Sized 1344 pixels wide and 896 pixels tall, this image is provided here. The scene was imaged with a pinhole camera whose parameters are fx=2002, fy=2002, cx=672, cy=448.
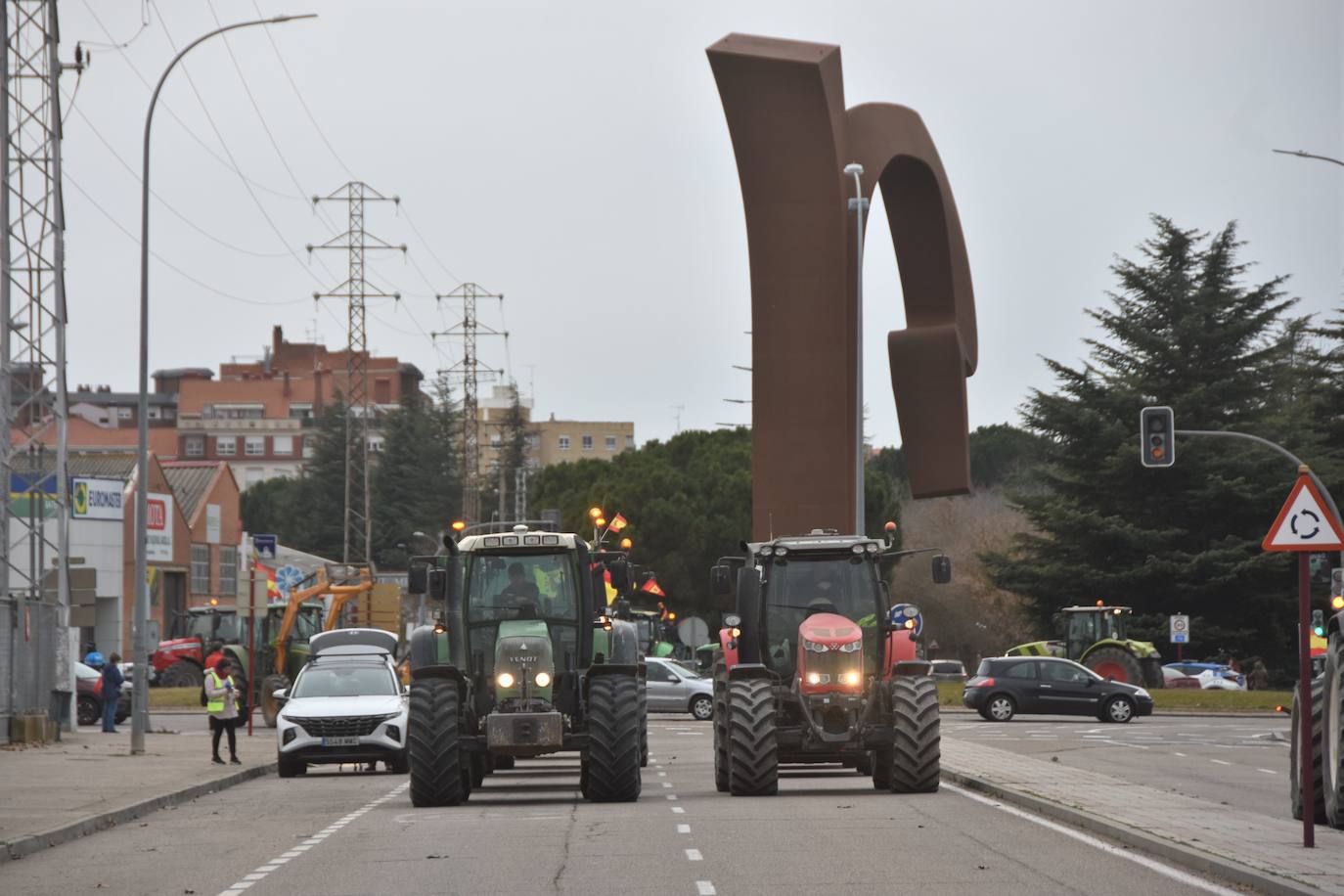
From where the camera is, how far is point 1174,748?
117 feet

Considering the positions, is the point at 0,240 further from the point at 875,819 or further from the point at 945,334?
the point at 875,819

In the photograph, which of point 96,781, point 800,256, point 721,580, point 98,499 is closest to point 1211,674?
point 800,256

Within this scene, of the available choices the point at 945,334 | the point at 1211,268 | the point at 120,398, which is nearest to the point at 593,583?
the point at 945,334

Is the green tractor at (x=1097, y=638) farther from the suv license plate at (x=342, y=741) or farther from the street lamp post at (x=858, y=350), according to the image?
the suv license plate at (x=342, y=741)

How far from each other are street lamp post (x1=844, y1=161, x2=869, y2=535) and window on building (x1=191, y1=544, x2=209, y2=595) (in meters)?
53.0

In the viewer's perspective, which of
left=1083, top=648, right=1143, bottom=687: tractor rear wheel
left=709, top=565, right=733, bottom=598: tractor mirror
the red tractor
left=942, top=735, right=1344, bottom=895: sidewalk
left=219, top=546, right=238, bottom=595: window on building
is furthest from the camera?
left=219, top=546, right=238, bottom=595: window on building

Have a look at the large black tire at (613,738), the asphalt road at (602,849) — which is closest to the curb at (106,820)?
the asphalt road at (602,849)

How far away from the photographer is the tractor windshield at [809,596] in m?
22.6

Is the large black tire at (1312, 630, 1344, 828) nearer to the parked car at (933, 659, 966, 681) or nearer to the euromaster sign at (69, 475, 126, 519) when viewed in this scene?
the euromaster sign at (69, 475, 126, 519)

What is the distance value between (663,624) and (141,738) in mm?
54126

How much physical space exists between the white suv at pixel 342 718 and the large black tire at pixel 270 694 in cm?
1466

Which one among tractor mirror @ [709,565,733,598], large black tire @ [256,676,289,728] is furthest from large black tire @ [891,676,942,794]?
large black tire @ [256,676,289,728]

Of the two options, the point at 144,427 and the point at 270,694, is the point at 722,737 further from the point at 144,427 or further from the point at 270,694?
the point at 270,694

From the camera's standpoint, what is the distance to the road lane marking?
523 inches
